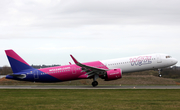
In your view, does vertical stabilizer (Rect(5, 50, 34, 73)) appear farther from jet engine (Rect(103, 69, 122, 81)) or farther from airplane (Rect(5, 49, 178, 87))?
jet engine (Rect(103, 69, 122, 81))

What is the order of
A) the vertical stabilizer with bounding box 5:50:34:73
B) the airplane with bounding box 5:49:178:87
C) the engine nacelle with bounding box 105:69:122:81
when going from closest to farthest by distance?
the engine nacelle with bounding box 105:69:122:81
the airplane with bounding box 5:49:178:87
the vertical stabilizer with bounding box 5:50:34:73

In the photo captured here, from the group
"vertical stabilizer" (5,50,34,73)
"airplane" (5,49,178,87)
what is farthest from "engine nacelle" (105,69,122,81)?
"vertical stabilizer" (5,50,34,73)

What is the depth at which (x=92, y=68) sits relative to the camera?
40.6m

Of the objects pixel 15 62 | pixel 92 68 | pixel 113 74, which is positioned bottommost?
pixel 113 74

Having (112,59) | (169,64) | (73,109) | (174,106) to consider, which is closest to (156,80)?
(169,64)

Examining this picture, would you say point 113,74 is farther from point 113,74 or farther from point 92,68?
point 92,68

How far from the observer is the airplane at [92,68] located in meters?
41.6

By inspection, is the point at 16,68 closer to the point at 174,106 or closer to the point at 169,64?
the point at 169,64

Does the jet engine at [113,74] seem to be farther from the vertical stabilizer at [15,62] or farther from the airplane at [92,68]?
the vertical stabilizer at [15,62]

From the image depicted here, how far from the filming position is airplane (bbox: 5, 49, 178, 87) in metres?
41.6

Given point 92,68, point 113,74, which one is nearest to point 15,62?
point 92,68

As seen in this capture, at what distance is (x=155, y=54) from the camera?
1690 inches

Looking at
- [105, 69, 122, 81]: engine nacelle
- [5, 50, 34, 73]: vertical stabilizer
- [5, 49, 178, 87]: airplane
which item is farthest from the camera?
[5, 50, 34, 73]: vertical stabilizer

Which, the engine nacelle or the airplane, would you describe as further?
the airplane
